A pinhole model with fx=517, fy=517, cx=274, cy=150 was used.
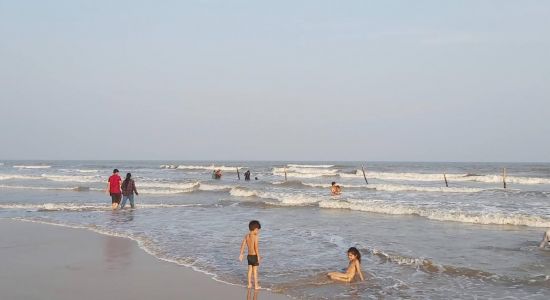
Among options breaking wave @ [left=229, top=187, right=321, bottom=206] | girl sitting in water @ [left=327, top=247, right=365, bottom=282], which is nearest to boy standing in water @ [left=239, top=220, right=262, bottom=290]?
girl sitting in water @ [left=327, top=247, right=365, bottom=282]

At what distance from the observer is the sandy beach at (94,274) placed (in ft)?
24.3

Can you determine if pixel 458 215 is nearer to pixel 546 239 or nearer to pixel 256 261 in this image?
pixel 546 239

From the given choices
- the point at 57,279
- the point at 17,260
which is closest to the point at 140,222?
the point at 17,260

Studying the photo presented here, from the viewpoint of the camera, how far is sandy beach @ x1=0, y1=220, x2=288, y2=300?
741 cm

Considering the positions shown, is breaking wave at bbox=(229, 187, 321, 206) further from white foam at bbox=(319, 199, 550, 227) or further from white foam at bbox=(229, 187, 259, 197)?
white foam at bbox=(319, 199, 550, 227)

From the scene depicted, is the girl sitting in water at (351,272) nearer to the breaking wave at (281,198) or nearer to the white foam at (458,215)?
the white foam at (458,215)

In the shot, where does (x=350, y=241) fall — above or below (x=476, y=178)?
below

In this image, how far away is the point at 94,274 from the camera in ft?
28.2

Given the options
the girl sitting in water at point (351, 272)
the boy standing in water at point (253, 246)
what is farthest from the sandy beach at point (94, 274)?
the girl sitting in water at point (351, 272)

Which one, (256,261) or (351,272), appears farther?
(351,272)

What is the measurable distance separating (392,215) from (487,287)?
1054cm

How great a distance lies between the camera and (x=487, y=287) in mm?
8289

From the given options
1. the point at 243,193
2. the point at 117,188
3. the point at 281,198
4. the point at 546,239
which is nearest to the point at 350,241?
the point at 546,239

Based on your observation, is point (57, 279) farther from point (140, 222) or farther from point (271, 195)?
point (271, 195)
